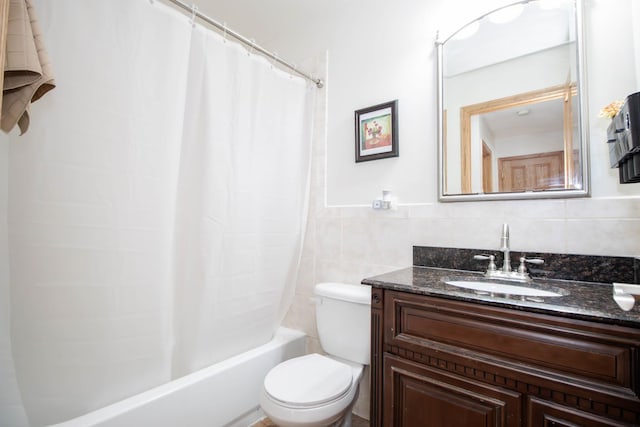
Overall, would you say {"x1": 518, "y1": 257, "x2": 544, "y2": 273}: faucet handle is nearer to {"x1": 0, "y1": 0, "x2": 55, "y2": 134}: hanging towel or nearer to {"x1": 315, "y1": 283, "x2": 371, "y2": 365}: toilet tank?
{"x1": 315, "y1": 283, "x2": 371, "y2": 365}: toilet tank

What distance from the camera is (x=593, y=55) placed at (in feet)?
3.88

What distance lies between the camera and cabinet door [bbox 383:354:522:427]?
33.6 inches

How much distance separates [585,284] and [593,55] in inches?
35.2

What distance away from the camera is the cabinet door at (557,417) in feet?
2.40

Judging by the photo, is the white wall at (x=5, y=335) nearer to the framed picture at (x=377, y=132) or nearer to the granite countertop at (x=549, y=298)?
A: the granite countertop at (x=549, y=298)

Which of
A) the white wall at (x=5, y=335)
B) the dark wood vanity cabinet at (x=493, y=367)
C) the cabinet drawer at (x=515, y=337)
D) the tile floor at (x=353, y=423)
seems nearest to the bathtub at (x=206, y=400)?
the tile floor at (x=353, y=423)

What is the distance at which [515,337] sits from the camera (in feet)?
2.78

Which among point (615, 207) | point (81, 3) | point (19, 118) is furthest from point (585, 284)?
point (81, 3)

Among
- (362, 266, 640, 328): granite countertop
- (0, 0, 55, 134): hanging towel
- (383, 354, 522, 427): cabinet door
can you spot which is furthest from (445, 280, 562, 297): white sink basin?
(0, 0, 55, 134): hanging towel

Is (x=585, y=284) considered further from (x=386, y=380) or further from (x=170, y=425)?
(x=170, y=425)

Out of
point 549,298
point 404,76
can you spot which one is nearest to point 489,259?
point 549,298

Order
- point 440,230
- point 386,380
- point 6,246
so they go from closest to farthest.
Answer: point 6,246, point 386,380, point 440,230

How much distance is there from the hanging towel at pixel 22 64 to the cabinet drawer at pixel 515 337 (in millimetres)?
1222

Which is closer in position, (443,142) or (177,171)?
(177,171)
